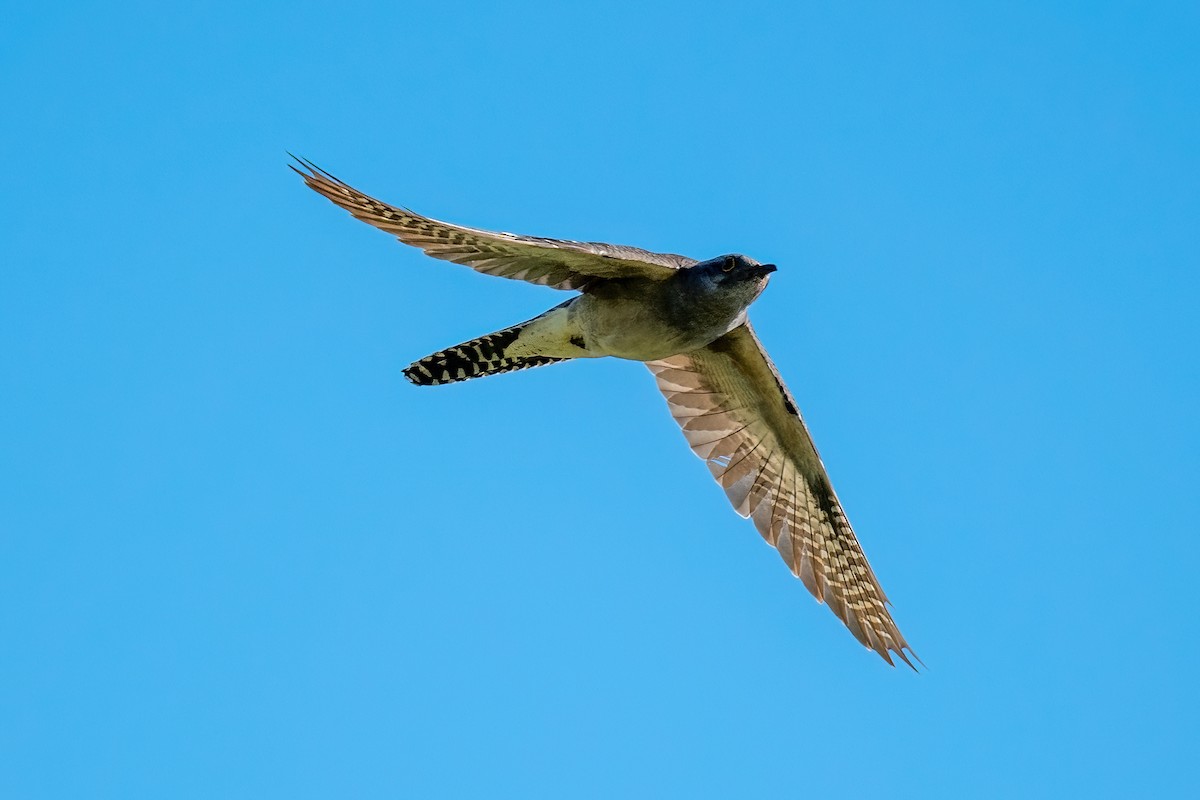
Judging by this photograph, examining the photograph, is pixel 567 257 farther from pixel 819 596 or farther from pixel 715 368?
pixel 819 596

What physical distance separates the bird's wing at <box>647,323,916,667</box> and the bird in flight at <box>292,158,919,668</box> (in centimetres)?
1

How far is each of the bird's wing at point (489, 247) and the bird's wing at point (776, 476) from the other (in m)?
2.36

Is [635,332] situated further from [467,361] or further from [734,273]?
[467,361]

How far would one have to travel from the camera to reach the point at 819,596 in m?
12.4

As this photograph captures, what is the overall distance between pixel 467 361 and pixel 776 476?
3211 millimetres

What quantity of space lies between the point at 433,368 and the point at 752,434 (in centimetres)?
316

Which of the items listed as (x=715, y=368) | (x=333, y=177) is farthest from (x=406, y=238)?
(x=715, y=368)

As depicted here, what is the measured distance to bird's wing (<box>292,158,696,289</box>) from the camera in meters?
9.45

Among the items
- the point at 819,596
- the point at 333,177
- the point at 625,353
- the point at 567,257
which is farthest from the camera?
the point at 819,596

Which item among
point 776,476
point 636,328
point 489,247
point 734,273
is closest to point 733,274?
point 734,273

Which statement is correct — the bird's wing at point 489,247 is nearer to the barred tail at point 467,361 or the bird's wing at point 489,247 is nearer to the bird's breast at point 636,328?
the bird's breast at point 636,328

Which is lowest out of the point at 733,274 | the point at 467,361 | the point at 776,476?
the point at 776,476

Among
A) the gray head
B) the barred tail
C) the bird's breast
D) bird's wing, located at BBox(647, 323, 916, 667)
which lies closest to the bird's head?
the gray head

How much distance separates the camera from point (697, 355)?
486 inches
